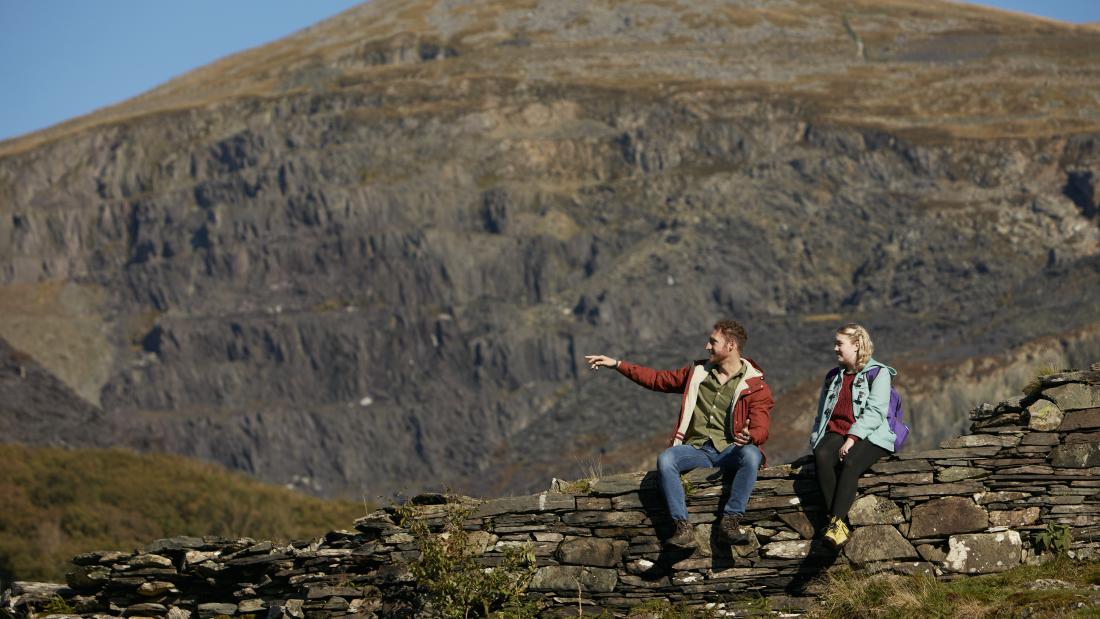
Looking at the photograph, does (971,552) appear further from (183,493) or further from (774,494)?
(183,493)

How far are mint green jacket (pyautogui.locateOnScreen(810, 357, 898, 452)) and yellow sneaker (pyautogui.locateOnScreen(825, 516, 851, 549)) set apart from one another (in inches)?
32.6

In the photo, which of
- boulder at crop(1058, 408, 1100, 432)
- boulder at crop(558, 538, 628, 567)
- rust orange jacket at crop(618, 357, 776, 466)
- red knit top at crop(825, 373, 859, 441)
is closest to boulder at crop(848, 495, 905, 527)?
red knit top at crop(825, 373, 859, 441)

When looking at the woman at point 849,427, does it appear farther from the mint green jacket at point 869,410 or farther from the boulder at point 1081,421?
the boulder at point 1081,421

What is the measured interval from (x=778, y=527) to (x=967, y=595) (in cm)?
211

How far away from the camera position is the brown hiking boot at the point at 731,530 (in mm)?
16250

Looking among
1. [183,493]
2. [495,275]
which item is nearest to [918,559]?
[183,493]

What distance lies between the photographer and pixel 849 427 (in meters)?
16.3

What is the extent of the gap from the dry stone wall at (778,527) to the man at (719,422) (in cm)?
35

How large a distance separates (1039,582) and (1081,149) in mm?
191232

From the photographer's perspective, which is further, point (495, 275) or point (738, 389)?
point (495, 275)

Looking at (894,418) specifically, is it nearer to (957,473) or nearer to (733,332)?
(957,473)

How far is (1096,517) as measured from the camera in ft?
53.5

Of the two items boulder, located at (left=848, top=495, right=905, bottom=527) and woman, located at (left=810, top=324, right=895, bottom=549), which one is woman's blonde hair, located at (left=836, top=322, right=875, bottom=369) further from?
boulder, located at (left=848, top=495, right=905, bottom=527)

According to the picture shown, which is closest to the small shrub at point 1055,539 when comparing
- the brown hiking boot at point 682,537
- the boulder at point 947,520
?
the boulder at point 947,520
